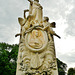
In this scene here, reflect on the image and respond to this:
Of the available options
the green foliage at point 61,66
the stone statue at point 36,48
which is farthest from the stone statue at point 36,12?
Result: the green foliage at point 61,66

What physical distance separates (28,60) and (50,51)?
131 centimetres

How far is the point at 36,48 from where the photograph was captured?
5211mm

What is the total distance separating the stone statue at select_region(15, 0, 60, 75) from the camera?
4.71m

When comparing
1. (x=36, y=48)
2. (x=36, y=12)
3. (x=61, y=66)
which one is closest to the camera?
(x=36, y=48)

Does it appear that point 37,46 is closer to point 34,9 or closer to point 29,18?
point 29,18

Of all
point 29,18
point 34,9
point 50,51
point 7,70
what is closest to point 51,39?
point 50,51

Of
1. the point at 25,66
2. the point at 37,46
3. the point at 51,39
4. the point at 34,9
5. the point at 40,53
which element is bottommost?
the point at 25,66

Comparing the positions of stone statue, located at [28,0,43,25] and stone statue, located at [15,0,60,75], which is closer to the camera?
stone statue, located at [15,0,60,75]

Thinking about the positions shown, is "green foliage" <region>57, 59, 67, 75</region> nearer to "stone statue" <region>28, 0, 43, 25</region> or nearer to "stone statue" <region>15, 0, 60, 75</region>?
"stone statue" <region>28, 0, 43, 25</region>

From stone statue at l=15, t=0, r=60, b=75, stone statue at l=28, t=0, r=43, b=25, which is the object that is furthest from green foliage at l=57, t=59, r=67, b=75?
stone statue at l=15, t=0, r=60, b=75

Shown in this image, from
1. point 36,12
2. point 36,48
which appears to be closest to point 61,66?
point 36,12

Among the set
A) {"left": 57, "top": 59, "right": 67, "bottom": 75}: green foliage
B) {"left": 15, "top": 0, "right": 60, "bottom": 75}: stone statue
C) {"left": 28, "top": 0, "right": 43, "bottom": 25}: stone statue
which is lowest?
{"left": 57, "top": 59, "right": 67, "bottom": 75}: green foliage

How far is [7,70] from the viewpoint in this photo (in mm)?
16500

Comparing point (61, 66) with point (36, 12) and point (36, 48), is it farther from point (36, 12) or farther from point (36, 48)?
point (36, 48)
